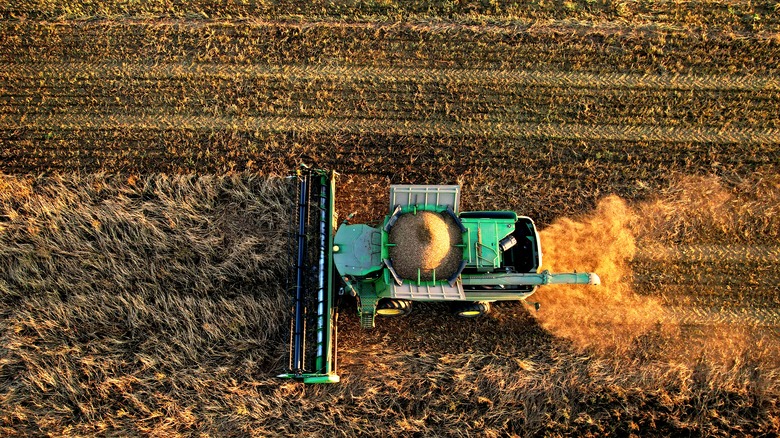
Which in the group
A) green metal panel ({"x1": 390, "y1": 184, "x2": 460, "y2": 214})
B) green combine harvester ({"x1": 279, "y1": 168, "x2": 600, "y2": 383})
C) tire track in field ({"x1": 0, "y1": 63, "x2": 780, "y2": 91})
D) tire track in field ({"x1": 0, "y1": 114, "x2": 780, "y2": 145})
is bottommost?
green combine harvester ({"x1": 279, "y1": 168, "x2": 600, "y2": 383})

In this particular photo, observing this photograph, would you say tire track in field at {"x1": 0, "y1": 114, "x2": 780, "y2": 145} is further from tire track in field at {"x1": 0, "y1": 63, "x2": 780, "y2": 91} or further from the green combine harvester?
the green combine harvester

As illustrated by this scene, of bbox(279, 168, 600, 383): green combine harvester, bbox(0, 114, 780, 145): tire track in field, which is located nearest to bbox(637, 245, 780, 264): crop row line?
bbox(0, 114, 780, 145): tire track in field

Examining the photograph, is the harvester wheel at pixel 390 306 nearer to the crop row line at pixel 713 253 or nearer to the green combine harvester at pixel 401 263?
the green combine harvester at pixel 401 263

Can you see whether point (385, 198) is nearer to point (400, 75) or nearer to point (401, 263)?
point (401, 263)

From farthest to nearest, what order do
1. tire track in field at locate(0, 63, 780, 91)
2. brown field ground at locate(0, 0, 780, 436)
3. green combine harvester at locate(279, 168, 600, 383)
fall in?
tire track in field at locate(0, 63, 780, 91)
brown field ground at locate(0, 0, 780, 436)
green combine harvester at locate(279, 168, 600, 383)

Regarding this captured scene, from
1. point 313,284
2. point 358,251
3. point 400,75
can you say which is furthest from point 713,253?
point 313,284

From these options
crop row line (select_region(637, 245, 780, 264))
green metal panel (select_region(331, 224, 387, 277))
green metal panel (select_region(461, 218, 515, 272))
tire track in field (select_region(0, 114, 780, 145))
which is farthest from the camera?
tire track in field (select_region(0, 114, 780, 145))
